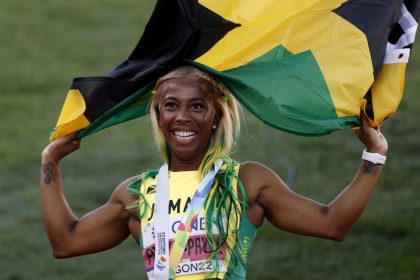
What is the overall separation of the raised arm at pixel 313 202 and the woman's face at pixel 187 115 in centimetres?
23

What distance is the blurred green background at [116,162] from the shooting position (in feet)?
29.1

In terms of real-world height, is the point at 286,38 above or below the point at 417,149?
above

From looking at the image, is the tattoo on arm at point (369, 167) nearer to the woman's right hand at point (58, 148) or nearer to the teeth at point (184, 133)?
the teeth at point (184, 133)

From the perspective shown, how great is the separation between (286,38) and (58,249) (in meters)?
1.28

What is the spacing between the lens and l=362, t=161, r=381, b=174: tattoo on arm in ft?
16.9

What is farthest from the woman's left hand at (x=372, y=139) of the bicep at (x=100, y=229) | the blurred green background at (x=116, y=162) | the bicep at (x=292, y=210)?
the blurred green background at (x=116, y=162)

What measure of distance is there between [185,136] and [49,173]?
0.62m

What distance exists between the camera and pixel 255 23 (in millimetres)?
5320

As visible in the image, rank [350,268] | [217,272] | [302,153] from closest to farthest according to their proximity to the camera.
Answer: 1. [217,272]
2. [350,268]
3. [302,153]

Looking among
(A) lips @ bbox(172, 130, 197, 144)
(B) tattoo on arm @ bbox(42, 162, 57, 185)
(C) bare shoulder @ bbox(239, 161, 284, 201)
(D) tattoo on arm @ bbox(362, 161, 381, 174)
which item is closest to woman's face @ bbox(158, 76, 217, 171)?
(A) lips @ bbox(172, 130, 197, 144)

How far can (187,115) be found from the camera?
5.23 meters

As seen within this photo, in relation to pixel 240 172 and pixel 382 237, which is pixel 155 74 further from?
pixel 382 237

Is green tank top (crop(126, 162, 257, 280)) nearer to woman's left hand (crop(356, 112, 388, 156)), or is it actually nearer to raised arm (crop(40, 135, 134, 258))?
raised arm (crop(40, 135, 134, 258))

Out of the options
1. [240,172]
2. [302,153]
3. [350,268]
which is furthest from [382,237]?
[240,172]
